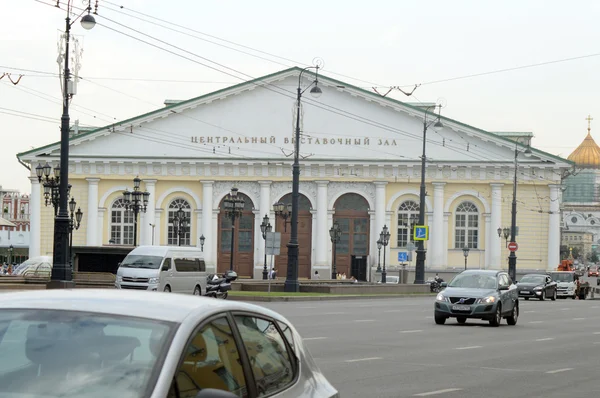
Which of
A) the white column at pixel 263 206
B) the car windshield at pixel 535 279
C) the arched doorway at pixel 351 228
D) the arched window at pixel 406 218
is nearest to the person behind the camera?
the car windshield at pixel 535 279

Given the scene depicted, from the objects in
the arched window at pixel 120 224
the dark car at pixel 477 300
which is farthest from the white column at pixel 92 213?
the dark car at pixel 477 300

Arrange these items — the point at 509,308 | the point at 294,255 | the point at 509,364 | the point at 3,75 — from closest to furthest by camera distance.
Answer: the point at 509,364
the point at 509,308
the point at 3,75
the point at 294,255

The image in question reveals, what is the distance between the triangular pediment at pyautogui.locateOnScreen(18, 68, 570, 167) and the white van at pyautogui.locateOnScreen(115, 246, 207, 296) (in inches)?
1651

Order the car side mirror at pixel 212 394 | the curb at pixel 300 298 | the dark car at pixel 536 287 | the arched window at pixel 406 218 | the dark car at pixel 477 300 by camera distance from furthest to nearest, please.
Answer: the arched window at pixel 406 218 < the dark car at pixel 536 287 < the curb at pixel 300 298 < the dark car at pixel 477 300 < the car side mirror at pixel 212 394

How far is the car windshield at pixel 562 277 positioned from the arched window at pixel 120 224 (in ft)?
103

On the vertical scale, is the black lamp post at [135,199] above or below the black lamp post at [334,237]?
above

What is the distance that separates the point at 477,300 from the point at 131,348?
25.3 metres

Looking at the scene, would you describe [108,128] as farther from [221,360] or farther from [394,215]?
[221,360]

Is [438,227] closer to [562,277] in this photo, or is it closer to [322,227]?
[322,227]

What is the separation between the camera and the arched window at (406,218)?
84312 mm

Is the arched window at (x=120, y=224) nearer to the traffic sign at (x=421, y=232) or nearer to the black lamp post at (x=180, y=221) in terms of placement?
the black lamp post at (x=180, y=221)

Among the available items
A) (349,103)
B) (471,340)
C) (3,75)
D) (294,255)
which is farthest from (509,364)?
(349,103)

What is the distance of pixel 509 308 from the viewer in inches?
1230

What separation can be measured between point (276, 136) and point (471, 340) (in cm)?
5965
